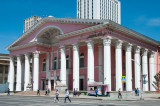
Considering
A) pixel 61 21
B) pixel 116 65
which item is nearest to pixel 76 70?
pixel 116 65

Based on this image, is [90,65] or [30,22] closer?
[90,65]

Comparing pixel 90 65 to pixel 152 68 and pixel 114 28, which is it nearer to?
pixel 114 28

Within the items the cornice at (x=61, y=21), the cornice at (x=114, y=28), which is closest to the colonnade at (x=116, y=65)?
the cornice at (x=114, y=28)

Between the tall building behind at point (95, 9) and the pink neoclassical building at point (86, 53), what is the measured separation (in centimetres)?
6738

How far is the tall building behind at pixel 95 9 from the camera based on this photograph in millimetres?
115688

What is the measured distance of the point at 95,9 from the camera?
115 m

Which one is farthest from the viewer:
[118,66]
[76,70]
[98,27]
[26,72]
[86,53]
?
[26,72]

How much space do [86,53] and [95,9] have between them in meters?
76.0

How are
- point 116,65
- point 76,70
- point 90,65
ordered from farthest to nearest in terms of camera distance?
point 76,70 < point 90,65 < point 116,65

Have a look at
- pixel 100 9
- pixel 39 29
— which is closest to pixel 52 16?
pixel 39 29

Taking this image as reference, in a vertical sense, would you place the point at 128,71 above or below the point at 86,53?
below

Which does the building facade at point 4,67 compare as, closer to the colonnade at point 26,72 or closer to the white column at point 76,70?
the colonnade at point 26,72

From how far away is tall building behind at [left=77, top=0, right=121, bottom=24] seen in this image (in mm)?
115688

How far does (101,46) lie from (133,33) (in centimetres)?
587
